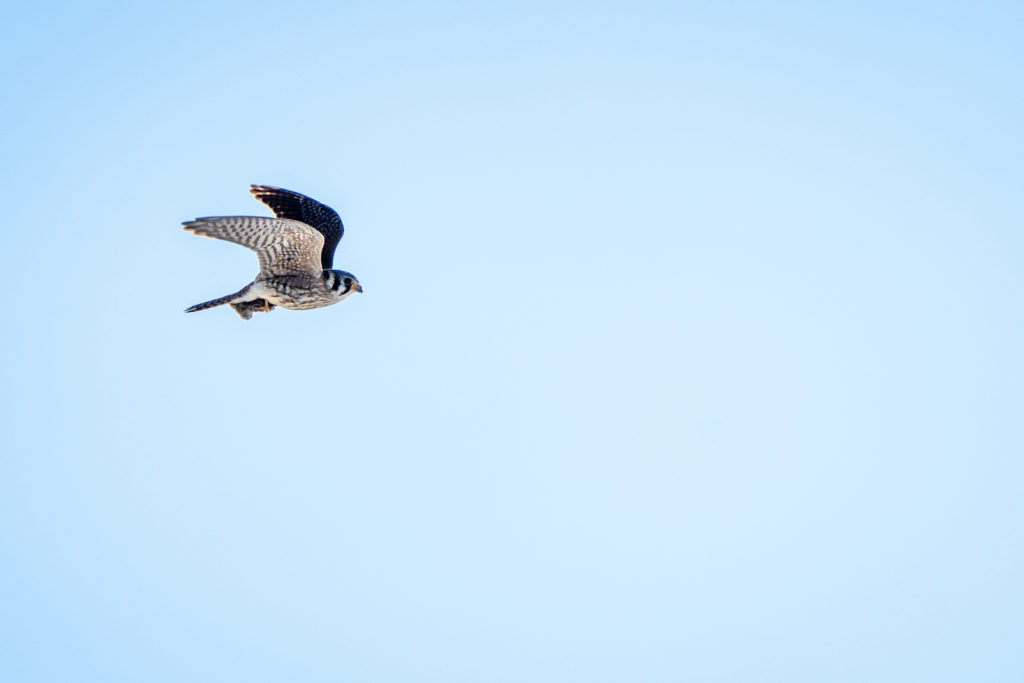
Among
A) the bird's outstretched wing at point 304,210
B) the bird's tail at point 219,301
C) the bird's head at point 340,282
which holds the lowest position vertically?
the bird's tail at point 219,301

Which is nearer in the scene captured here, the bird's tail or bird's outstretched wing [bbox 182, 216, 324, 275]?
bird's outstretched wing [bbox 182, 216, 324, 275]

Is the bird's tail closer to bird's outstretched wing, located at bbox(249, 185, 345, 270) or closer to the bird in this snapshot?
the bird

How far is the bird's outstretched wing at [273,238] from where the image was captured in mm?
12617

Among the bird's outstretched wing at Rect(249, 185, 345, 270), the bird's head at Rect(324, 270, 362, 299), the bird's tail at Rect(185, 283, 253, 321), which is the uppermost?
the bird's outstretched wing at Rect(249, 185, 345, 270)

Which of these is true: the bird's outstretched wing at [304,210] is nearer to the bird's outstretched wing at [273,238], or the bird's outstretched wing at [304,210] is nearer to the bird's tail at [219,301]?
the bird's outstretched wing at [273,238]

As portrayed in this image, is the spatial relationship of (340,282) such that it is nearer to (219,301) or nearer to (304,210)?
(304,210)

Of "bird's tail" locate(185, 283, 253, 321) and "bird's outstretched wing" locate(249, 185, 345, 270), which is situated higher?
"bird's outstretched wing" locate(249, 185, 345, 270)

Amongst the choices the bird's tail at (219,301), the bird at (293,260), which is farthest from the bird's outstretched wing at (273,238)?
the bird's tail at (219,301)

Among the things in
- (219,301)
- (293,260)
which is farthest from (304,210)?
(219,301)

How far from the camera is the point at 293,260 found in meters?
13.9

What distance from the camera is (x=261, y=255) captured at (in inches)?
542

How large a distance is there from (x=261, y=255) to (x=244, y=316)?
52.6 inches

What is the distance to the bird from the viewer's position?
530 inches

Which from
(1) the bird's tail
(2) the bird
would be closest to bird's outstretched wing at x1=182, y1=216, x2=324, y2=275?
(2) the bird
